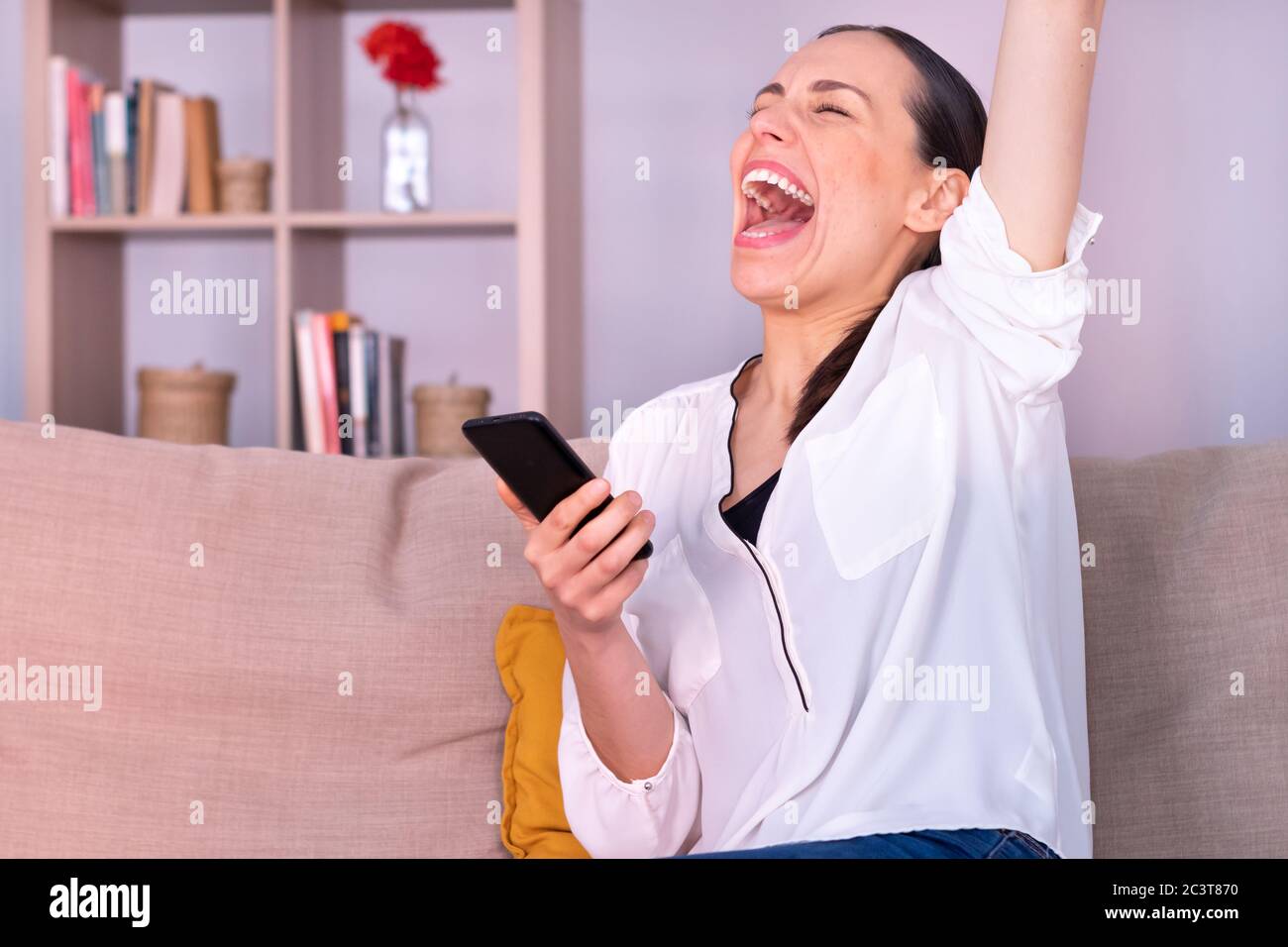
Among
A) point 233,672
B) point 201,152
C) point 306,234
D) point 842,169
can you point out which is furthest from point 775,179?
point 201,152

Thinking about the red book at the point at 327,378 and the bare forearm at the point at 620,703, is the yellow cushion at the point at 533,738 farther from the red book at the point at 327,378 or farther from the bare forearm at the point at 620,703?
the red book at the point at 327,378

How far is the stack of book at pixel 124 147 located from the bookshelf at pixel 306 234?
3 cm

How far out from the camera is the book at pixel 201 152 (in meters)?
2.49

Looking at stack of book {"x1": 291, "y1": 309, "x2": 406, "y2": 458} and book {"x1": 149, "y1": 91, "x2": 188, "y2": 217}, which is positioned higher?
book {"x1": 149, "y1": 91, "x2": 188, "y2": 217}

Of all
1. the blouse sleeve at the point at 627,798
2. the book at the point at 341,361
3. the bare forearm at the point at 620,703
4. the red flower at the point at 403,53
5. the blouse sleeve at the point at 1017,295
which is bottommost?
the blouse sleeve at the point at 627,798

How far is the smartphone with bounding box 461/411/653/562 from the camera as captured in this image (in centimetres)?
91

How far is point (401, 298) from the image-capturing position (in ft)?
9.01

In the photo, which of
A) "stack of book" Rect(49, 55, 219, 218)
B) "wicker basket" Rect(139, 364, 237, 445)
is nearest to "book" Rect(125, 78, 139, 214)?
"stack of book" Rect(49, 55, 219, 218)

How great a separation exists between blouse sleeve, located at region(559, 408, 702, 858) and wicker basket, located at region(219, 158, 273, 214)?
1.68 meters

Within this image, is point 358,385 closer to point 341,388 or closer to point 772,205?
point 341,388

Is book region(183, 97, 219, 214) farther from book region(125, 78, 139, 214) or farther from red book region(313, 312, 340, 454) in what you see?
red book region(313, 312, 340, 454)

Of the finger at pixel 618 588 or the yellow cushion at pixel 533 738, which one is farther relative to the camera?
the yellow cushion at pixel 533 738

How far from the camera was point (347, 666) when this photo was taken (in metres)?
1.33

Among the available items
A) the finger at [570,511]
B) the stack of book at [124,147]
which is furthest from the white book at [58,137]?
the finger at [570,511]
